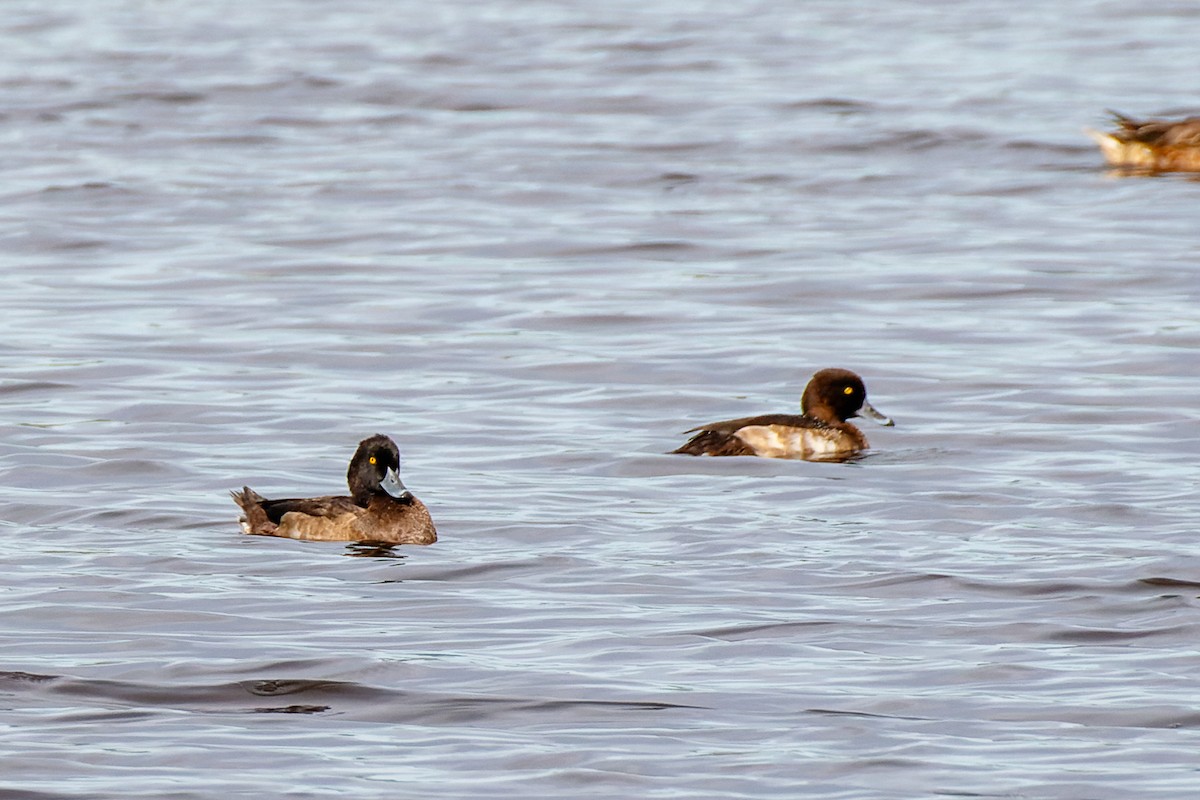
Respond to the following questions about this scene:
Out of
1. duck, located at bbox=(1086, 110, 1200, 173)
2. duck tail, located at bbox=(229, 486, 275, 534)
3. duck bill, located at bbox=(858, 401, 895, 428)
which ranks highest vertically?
duck, located at bbox=(1086, 110, 1200, 173)

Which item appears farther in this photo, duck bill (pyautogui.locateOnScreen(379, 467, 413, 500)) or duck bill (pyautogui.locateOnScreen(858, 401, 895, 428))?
duck bill (pyautogui.locateOnScreen(858, 401, 895, 428))

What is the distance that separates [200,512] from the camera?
12500 millimetres

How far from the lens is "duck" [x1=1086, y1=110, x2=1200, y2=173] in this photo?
81.4ft

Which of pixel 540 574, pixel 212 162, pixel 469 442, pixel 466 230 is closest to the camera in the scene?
pixel 540 574

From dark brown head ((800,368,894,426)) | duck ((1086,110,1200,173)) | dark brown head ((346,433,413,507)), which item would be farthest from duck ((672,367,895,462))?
duck ((1086,110,1200,173))

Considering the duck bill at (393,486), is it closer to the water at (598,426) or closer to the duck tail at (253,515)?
the water at (598,426)

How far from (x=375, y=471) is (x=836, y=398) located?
328 cm

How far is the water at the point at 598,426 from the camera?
8.74 metres

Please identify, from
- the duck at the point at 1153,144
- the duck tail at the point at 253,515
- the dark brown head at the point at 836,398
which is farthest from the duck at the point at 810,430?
the duck at the point at 1153,144

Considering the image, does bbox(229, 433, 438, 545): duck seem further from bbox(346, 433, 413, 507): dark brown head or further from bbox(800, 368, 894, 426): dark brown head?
bbox(800, 368, 894, 426): dark brown head

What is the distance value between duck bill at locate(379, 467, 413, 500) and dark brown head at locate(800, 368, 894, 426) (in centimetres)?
304

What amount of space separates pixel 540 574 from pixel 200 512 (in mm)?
2153

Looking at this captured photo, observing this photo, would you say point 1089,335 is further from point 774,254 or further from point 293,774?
point 293,774

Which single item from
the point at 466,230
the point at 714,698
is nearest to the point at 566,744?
the point at 714,698
